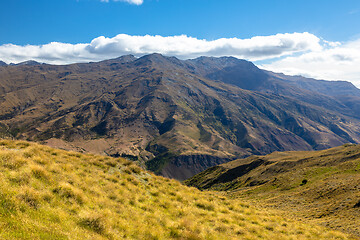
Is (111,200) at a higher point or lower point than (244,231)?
higher

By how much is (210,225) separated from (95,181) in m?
9.00

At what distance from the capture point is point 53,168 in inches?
546

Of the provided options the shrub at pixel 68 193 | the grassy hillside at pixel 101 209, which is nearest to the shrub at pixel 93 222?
the grassy hillside at pixel 101 209

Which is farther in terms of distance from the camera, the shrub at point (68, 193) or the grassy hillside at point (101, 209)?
the shrub at point (68, 193)

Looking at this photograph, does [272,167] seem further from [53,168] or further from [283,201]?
[53,168]

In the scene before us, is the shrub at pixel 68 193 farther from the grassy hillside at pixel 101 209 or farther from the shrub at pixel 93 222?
the shrub at pixel 93 222

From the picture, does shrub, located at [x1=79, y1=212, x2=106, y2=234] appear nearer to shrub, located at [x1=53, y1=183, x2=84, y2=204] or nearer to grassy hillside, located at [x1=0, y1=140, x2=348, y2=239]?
grassy hillside, located at [x1=0, y1=140, x2=348, y2=239]

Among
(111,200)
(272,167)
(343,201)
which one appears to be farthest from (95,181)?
(272,167)

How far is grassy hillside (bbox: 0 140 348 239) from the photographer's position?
28.0ft

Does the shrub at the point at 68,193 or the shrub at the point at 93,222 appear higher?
the shrub at the point at 68,193

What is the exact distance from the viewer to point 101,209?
39.5 feet

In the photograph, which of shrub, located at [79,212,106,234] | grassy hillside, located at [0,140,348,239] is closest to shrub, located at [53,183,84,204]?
grassy hillside, located at [0,140,348,239]

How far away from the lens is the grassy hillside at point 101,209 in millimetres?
8523

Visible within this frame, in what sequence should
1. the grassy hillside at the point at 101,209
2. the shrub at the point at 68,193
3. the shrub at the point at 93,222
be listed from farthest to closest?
the shrub at the point at 68,193
the shrub at the point at 93,222
the grassy hillside at the point at 101,209
